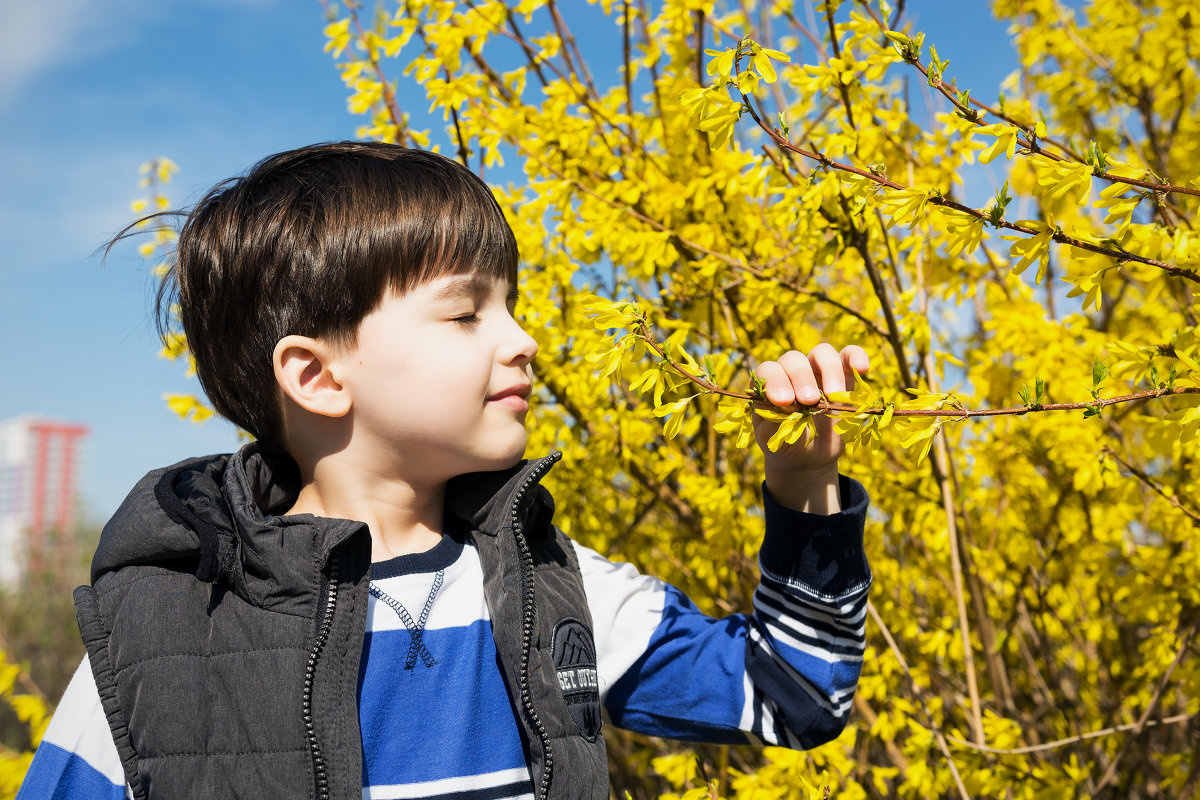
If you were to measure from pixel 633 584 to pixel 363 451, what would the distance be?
1.45 feet

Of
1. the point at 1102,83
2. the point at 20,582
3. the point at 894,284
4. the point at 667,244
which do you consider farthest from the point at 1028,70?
the point at 20,582

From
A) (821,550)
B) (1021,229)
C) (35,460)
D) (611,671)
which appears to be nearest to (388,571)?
(611,671)

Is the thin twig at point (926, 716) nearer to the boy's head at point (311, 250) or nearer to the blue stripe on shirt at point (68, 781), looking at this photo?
the boy's head at point (311, 250)

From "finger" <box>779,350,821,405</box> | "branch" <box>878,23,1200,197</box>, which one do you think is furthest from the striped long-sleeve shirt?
"branch" <box>878,23,1200,197</box>

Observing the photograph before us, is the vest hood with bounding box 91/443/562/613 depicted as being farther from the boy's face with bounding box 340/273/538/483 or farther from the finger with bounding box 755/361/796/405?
the finger with bounding box 755/361/796/405

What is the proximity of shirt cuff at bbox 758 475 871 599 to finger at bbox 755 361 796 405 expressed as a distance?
0.80ft

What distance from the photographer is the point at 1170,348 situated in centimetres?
104

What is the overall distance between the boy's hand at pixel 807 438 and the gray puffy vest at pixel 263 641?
308 millimetres

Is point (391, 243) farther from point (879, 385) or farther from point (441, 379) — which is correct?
point (879, 385)

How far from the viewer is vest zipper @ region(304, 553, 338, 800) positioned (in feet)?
3.22

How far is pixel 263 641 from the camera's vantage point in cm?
105

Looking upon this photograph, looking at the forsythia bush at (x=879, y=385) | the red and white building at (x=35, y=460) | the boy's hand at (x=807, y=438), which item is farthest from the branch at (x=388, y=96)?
the red and white building at (x=35, y=460)

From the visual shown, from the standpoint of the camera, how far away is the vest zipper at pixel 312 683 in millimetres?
982

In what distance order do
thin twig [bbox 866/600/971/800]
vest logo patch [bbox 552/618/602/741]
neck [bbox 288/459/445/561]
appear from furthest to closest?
thin twig [bbox 866/600/971/800], neck [bbox 288/459/445/561], vest logo patch [bbox 552/618/602/741]
